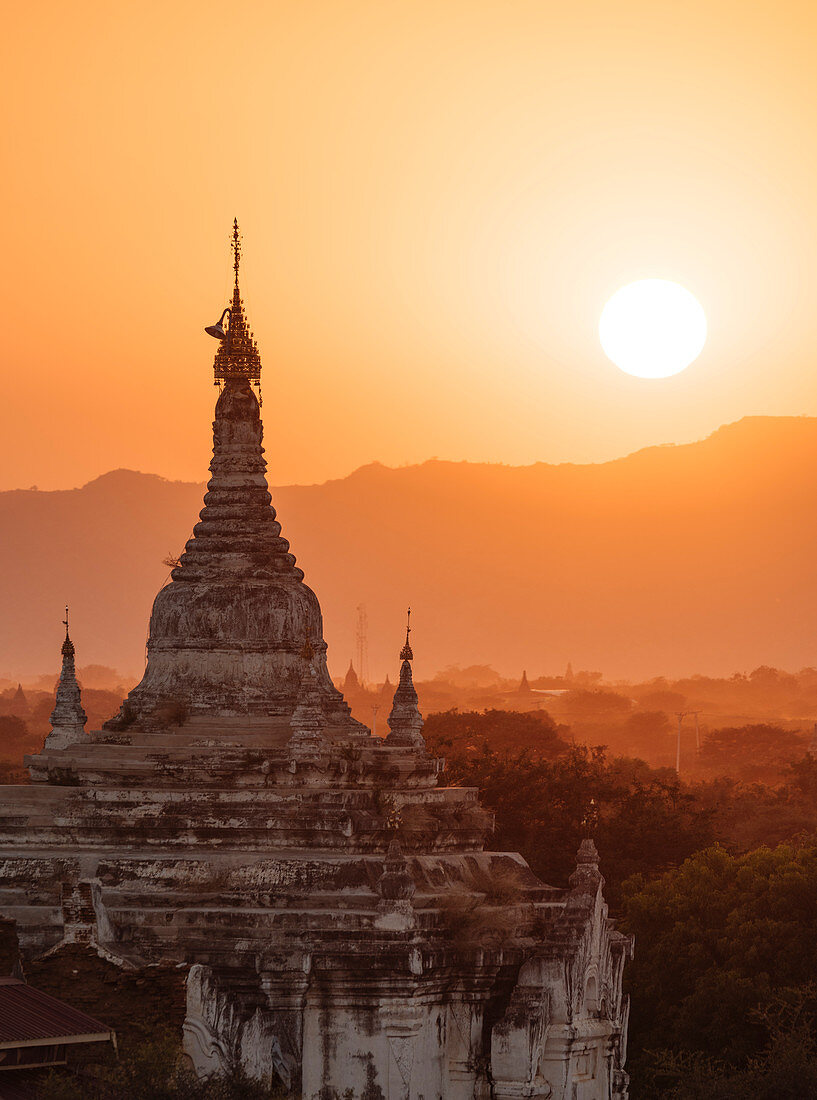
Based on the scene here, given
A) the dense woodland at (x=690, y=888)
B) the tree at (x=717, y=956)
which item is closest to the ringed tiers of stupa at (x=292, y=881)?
the tree at (x=717, y=956)

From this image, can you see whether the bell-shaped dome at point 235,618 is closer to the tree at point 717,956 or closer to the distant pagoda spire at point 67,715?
the distant pagoda spire at point 67,715

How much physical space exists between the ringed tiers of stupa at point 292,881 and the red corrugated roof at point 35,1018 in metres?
2.15

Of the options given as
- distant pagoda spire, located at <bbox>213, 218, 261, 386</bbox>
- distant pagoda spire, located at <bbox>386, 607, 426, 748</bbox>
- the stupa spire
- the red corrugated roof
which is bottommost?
the red corrugated roof

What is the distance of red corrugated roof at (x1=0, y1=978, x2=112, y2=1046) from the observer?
32.2m

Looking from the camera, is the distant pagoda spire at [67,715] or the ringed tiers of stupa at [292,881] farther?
the distant pagoda spire at [67,715]

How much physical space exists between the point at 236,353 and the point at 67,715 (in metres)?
8.04

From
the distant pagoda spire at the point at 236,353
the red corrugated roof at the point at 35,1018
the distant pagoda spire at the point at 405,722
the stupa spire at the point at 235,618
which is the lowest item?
the red corrugated roof at the point at 35,1018

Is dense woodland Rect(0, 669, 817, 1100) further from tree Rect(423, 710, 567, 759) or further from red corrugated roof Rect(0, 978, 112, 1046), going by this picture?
red corrugated roof Rect(0, 978, 112, 1046)

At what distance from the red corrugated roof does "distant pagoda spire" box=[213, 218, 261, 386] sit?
14563mm

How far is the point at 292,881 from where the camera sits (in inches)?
1483

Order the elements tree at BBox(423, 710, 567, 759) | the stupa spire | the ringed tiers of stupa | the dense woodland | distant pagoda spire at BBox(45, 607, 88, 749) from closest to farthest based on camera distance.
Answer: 1. the ringed tiers of stupa
2. the dense woodland
3. the stupa spire
4. distant pagoda spire at BBox(45, 607, 88, 749)
5. tree at BBox(423, 710, 567, 759)

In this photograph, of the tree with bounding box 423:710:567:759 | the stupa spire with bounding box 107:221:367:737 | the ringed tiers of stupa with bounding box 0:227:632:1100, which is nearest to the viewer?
the ringed tiers of stupa with bounding box 0:227:632:1100

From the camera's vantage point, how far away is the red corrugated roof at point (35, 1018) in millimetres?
32156

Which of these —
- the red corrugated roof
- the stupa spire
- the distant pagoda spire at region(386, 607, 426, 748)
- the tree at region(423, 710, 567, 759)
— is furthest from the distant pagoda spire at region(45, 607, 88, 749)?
the tree at region(423, 710, 567, 759)
